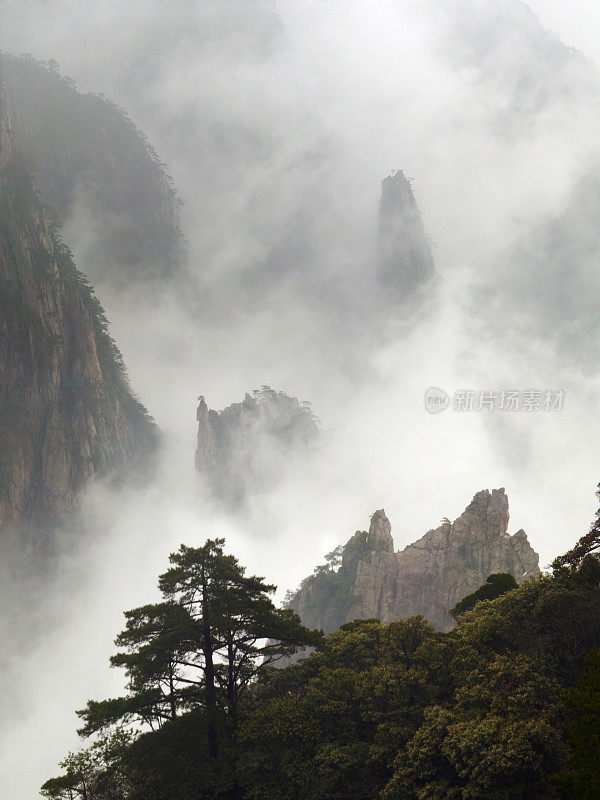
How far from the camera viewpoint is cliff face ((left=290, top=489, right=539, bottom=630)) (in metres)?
66.9

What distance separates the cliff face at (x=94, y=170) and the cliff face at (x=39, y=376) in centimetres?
5785

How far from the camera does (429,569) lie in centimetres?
7062

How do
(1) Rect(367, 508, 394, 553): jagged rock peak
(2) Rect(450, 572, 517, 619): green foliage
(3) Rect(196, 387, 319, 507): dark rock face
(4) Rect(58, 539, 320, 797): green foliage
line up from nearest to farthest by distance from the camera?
(4) Rect(58, 539, 320, 797): green foliage
(2) Rect(450, 572, 517, 619): green foliage
(1) Rect(367, 508, 394, 553): jagged rock peak
(3) Rect(196, 387, 319, 507): dark rock face

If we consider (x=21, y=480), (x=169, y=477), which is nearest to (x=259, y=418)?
(x=169, y=477)

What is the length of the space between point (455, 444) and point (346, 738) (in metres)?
166

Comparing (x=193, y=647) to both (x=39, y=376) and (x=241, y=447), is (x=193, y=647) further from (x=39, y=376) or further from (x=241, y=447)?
(x=241, y=447)

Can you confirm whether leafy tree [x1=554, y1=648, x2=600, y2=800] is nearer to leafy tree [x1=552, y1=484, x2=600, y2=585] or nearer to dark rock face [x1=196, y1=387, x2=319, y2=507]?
leafy tree [x1=552, y1=484, x2=600, y2=585]

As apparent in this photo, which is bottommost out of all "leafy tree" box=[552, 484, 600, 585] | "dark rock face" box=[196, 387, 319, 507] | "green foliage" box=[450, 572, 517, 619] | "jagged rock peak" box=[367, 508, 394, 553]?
"leafy tree" box=[552, 484, 600, 585]

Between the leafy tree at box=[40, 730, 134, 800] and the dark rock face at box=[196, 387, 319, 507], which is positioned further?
the dark rock face at box=[196, 387, 319, 507]

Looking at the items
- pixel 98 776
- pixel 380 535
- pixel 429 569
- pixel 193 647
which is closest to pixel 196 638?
pixel 193 647

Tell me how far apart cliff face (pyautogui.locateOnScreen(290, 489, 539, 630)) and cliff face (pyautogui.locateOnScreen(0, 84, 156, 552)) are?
4965 cm

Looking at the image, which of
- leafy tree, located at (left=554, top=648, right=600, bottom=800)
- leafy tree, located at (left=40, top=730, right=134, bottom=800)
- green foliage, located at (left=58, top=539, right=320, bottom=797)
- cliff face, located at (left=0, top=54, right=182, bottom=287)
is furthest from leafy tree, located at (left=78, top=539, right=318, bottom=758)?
cliff face, located at (left=0, top=54, right=182, bottom=287)

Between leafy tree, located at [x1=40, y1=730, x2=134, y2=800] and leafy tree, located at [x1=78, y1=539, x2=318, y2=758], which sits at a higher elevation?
leafy tree, located at [x1=78, y1=539, x2=318, y2=758]

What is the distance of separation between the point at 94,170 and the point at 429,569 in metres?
157
